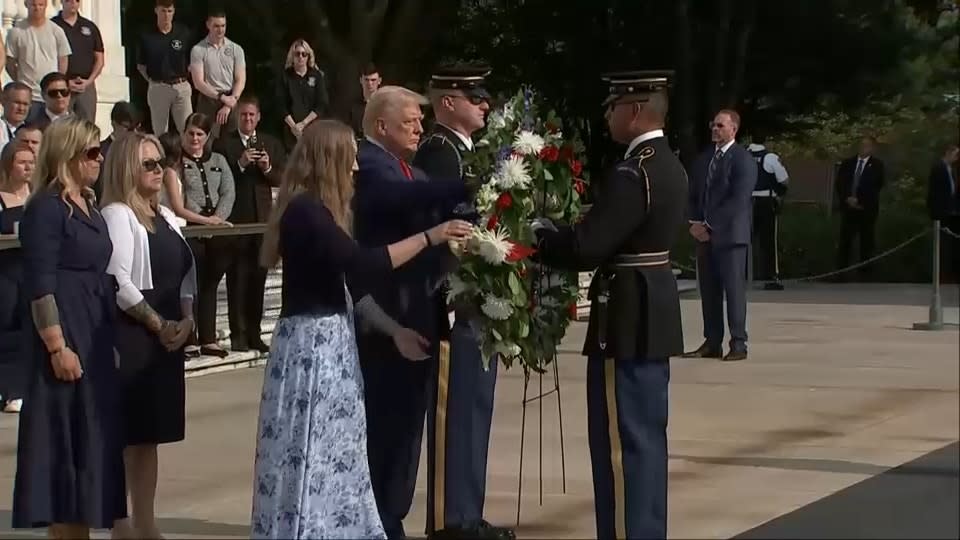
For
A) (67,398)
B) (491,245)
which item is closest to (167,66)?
(67,398)

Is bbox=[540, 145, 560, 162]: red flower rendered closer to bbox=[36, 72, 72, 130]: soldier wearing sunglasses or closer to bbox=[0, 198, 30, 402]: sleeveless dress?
bbox=[0, 198, 30, 402]: sleeveless dress

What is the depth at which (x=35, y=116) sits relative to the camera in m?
13.0

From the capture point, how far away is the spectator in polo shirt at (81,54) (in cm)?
1437

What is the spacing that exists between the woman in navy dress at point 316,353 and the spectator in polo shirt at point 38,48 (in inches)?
322

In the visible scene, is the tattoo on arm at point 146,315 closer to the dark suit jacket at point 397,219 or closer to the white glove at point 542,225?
the dark suit jacket at point 397,219

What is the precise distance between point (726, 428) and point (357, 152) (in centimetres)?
450

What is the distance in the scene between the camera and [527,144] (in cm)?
703

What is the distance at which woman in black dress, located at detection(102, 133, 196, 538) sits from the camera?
736 cm

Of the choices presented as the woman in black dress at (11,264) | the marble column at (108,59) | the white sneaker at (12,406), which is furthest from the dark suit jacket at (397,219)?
the marble column at (108,59)

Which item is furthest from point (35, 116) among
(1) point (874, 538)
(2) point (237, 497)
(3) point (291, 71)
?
(1) point (874, 538)

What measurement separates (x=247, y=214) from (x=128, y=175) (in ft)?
23.2

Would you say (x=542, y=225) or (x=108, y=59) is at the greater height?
(x=108, y=59)

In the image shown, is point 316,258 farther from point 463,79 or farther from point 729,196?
point 729,196

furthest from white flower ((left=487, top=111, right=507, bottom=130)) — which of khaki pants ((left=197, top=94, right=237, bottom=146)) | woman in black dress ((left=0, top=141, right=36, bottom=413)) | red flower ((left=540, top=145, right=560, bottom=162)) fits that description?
khaki pants ((left=197, top=94, right=237, bottom=146))
